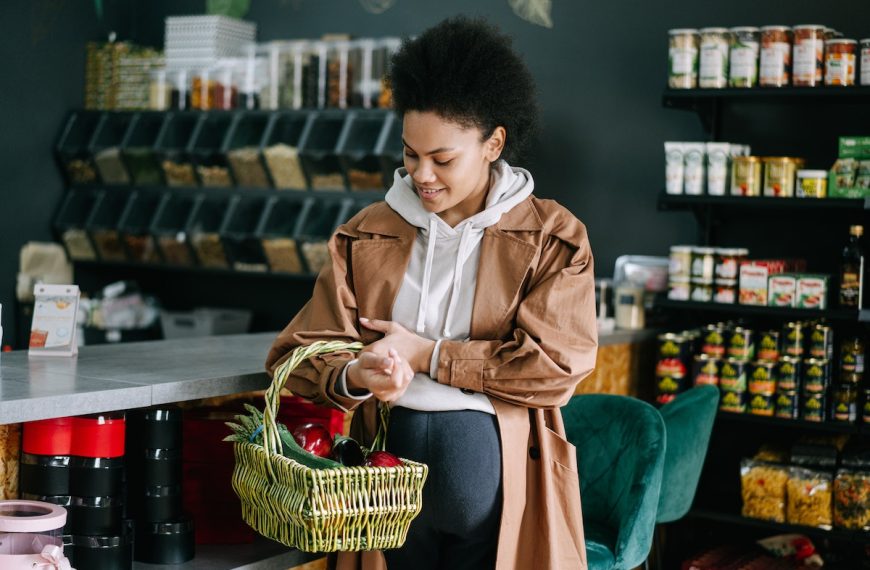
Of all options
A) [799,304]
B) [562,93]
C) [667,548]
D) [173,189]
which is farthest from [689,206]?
[173,189]

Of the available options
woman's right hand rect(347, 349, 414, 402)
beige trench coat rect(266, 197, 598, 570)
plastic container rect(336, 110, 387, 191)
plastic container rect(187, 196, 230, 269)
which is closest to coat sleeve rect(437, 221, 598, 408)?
beige trench coat rect(266, 197, 598, 570)

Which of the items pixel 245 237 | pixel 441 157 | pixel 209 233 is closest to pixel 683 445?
pixel 441 157

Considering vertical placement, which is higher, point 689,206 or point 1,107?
point 1,107

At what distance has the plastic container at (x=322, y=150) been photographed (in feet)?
17.5

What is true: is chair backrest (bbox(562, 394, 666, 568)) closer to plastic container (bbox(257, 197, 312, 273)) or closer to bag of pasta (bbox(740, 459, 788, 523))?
bag of pasta (bbox(740, 459, 788, 523))

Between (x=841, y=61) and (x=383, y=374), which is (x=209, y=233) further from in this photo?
(x=383, y=374)

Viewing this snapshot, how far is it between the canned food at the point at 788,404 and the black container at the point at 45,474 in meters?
2.75

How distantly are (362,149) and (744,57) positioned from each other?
195 centimetres

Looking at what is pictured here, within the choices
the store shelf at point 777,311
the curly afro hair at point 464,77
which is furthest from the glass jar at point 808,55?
the curly afro hair at point 464,77

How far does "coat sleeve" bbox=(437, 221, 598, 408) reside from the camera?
195 centimetres

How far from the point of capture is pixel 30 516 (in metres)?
1.96

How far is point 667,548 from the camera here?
172 inches

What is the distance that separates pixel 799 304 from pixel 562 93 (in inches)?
62.5

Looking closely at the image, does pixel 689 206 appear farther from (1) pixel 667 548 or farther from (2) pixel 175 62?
(2) pixel 175 62
